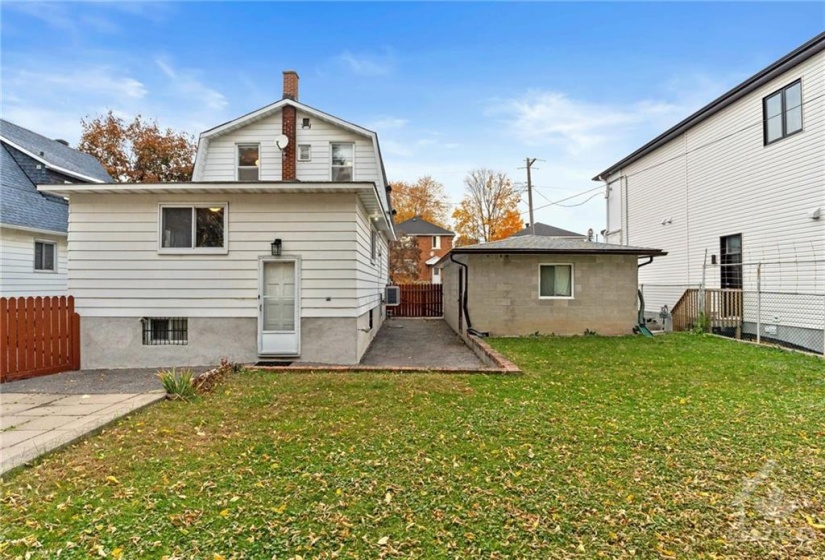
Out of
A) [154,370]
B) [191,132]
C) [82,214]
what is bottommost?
[154,370]

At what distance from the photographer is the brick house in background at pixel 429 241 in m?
35.0

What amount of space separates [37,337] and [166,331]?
1917mm

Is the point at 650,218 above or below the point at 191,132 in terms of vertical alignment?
below

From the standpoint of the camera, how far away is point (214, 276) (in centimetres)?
765

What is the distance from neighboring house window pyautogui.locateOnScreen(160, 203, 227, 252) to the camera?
302 inches

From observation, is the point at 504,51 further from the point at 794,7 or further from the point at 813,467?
the point at 813,467

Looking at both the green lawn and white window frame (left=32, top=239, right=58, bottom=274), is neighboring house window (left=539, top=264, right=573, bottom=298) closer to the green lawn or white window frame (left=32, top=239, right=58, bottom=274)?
the green lawn

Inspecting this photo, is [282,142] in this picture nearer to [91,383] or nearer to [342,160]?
[342,160]

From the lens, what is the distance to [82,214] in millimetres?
7598

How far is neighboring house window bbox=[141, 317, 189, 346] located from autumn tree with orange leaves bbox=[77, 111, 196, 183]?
20906 mm

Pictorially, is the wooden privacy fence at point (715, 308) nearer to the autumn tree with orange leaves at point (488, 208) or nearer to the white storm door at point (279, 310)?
the white storm door at point (279, 310)

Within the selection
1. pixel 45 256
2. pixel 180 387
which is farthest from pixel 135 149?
pixel 180 387

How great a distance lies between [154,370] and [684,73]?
18501 millimetres

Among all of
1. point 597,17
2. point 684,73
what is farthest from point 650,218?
point 597,17
